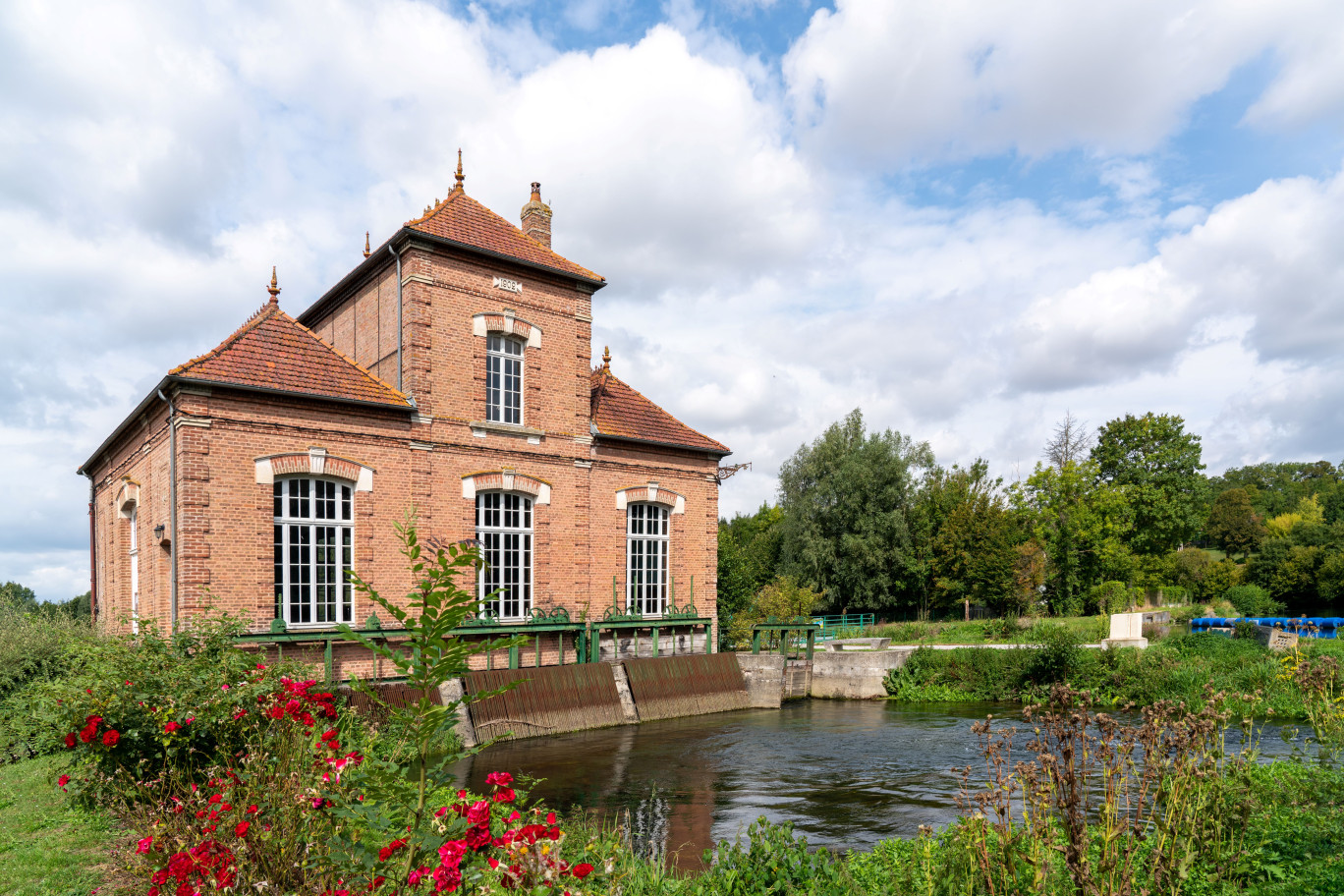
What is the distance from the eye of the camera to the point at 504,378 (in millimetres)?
18641

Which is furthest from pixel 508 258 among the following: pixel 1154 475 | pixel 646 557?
pixel 1154 475

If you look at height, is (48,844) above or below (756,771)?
above

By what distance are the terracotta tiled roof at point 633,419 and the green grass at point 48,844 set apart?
42.2 feet

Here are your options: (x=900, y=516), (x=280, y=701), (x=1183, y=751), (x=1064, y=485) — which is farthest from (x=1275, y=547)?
(x=280, y=701)

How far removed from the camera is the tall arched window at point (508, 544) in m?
18.0

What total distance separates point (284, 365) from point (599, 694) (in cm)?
893

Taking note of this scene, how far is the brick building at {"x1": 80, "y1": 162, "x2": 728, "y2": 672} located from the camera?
1463 centimetres

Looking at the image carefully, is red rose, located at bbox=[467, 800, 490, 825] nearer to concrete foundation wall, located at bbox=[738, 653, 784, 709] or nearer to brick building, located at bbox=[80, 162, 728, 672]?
brick building, located at bbox=[80, 162, 728, 672]

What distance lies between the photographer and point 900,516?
40250 mm

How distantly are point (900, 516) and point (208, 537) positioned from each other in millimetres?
32376

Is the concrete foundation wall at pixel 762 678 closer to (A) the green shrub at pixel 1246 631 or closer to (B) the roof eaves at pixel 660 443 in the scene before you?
(B) the roof eaves at pixel 660 443

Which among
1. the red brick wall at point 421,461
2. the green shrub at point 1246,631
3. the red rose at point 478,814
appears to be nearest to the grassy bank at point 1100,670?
the green shrub at point 1246,631

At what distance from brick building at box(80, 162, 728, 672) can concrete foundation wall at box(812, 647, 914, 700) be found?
11.2ft

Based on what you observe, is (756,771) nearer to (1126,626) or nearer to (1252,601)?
(1126,626)
